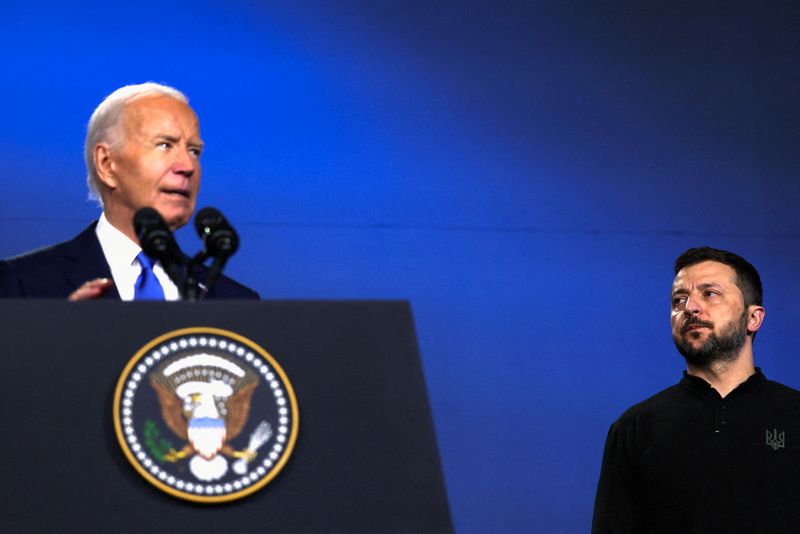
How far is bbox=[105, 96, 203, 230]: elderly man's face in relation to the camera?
2.03 m

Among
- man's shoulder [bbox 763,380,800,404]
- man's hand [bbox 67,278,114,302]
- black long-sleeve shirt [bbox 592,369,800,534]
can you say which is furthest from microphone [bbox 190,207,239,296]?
man's shoulder [bbox 763,380,800,404]

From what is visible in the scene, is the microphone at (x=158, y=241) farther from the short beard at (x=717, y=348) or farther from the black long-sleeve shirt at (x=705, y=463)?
the short beard at (x=717, y=348)

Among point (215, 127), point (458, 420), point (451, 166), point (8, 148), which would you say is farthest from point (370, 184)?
point (8, 148)

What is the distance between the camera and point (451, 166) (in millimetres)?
3746

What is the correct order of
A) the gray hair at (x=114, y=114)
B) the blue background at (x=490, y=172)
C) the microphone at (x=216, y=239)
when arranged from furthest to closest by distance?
the blue background at (x=490, y=172), the gray hair at (x=114, y=114), the microphone at (x=216, y=239)

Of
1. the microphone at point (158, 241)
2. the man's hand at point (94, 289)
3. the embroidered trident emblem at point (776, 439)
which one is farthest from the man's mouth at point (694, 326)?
the man's hand at point (94, 289)

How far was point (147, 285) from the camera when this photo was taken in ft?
6.31

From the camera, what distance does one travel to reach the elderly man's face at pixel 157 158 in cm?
203

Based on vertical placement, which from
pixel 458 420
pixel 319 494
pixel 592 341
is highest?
pixel 592 341

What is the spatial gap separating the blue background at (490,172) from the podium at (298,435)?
2249 millimetres

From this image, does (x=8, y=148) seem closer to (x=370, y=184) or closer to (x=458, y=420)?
(x=370, y=184)

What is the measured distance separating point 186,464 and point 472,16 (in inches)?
114

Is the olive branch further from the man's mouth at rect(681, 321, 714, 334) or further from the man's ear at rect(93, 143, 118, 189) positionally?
the man's mouth at rect(681, 321, 714, 334)

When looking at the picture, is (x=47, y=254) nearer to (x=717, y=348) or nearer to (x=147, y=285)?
(x=147, y=285)
